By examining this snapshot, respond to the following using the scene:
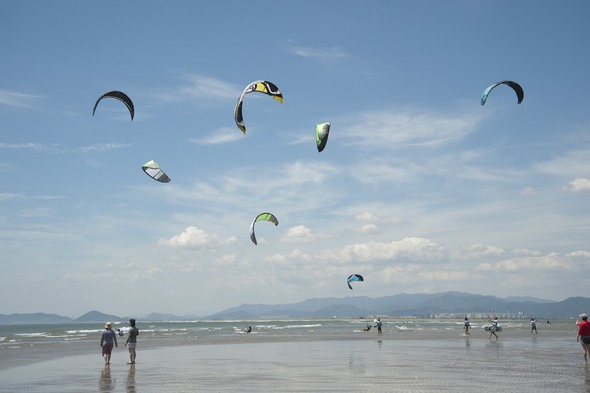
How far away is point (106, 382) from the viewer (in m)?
15.4

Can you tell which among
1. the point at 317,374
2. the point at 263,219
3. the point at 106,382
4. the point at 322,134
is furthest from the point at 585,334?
the point at 263,219

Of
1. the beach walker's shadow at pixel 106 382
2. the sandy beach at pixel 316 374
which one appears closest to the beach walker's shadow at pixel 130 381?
the sandy beach at pixel 316 374

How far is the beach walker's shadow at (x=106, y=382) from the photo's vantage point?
14.0 m

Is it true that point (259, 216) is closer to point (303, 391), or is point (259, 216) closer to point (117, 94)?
point (117, 94)

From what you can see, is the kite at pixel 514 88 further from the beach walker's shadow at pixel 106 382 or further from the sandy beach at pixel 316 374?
the beach walker's shadow at pixel 106 382

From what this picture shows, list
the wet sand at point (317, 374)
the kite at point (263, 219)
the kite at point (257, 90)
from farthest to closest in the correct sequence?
the kite at point (263, 219) < the kite at point (257, 90) < the wet sand at point (317, 374)

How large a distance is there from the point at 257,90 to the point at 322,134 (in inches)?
130

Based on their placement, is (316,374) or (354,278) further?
(354,278)

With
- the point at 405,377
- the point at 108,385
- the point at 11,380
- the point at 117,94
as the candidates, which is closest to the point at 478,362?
the point at 405,377

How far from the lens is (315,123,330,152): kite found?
23469 mm

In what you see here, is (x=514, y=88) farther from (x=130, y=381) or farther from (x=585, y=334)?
(x=130, y=381)

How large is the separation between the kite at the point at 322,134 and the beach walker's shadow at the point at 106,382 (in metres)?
11.4

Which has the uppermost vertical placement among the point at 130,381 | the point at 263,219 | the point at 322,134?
the point at 322,134

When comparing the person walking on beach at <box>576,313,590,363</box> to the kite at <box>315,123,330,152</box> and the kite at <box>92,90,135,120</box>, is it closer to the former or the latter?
the kite at <box>315,123,330,152</box>
